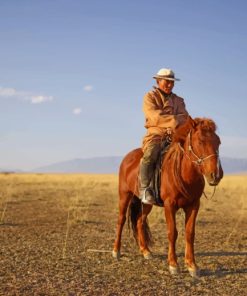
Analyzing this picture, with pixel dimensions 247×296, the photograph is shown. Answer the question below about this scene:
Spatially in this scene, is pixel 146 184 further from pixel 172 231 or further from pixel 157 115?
pixel 157 115

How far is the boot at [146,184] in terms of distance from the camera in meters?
7.67

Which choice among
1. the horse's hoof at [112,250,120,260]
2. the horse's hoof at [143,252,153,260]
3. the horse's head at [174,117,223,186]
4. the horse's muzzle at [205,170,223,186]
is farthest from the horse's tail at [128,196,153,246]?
the horse's muzzle at [205,170,223,186]

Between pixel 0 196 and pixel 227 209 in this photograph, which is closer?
pixel 227 209

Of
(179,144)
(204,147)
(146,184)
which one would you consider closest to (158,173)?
(146,184)

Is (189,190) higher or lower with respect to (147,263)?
higher

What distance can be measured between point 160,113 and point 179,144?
0.72 metres

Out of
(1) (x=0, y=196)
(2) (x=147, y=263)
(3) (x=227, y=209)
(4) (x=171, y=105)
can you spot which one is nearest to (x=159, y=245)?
(2) (x=147, y=263)

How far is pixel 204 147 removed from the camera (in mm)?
6516

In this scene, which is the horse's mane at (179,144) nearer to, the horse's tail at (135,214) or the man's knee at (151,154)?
the man's knee at (151,154)

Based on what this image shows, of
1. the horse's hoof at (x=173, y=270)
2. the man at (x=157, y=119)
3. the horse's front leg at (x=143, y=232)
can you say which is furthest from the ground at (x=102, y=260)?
the man at (x=157, y=119)

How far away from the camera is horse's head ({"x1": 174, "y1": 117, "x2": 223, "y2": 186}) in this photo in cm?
632

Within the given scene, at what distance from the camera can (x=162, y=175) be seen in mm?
7512

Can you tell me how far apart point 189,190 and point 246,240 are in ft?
13.1

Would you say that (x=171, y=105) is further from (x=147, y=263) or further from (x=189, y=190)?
(x=147, y=263)
